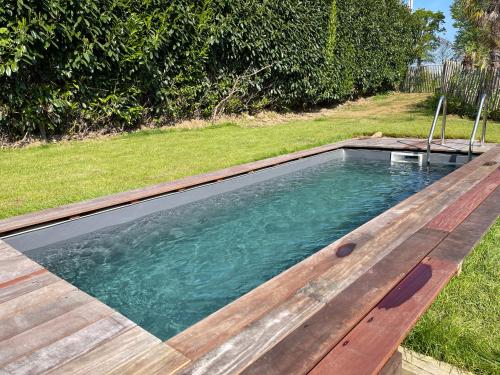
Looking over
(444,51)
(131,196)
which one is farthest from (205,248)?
(444,51)

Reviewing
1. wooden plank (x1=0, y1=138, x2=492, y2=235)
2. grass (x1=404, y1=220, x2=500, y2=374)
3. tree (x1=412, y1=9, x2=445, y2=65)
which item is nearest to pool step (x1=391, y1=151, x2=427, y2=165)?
wooden plank (x1=0, y1=138, x2=492, y2=235)

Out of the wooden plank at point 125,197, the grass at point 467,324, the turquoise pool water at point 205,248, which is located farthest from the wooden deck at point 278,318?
the turquoise pool water at point 205,248

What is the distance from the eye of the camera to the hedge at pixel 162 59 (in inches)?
259

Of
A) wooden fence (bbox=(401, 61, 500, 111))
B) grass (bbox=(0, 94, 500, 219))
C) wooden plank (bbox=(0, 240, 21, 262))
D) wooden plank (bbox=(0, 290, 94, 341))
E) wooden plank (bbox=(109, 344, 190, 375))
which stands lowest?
grass (bbox=(0, 94, 500, 219))

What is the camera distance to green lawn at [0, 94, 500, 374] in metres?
1.70

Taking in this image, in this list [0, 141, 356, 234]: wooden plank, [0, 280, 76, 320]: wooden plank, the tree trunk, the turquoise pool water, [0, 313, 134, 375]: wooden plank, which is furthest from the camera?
the tree trunk

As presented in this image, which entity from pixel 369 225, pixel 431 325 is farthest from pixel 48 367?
pixel 369 225

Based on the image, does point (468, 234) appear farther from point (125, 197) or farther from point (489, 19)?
point (489, 19)

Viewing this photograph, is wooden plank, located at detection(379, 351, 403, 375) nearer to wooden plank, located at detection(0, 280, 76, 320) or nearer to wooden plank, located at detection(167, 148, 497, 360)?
wooden plank, located at detection(167, 148, 497, 360)

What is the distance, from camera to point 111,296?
3.02 metres

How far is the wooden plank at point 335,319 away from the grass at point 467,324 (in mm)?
221

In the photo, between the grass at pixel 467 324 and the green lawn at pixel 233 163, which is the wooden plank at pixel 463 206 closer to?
the green lawn at pixel 233 163

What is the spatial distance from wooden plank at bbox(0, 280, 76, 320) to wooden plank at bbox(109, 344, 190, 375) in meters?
0.79

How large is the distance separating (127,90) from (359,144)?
15.6 feet
